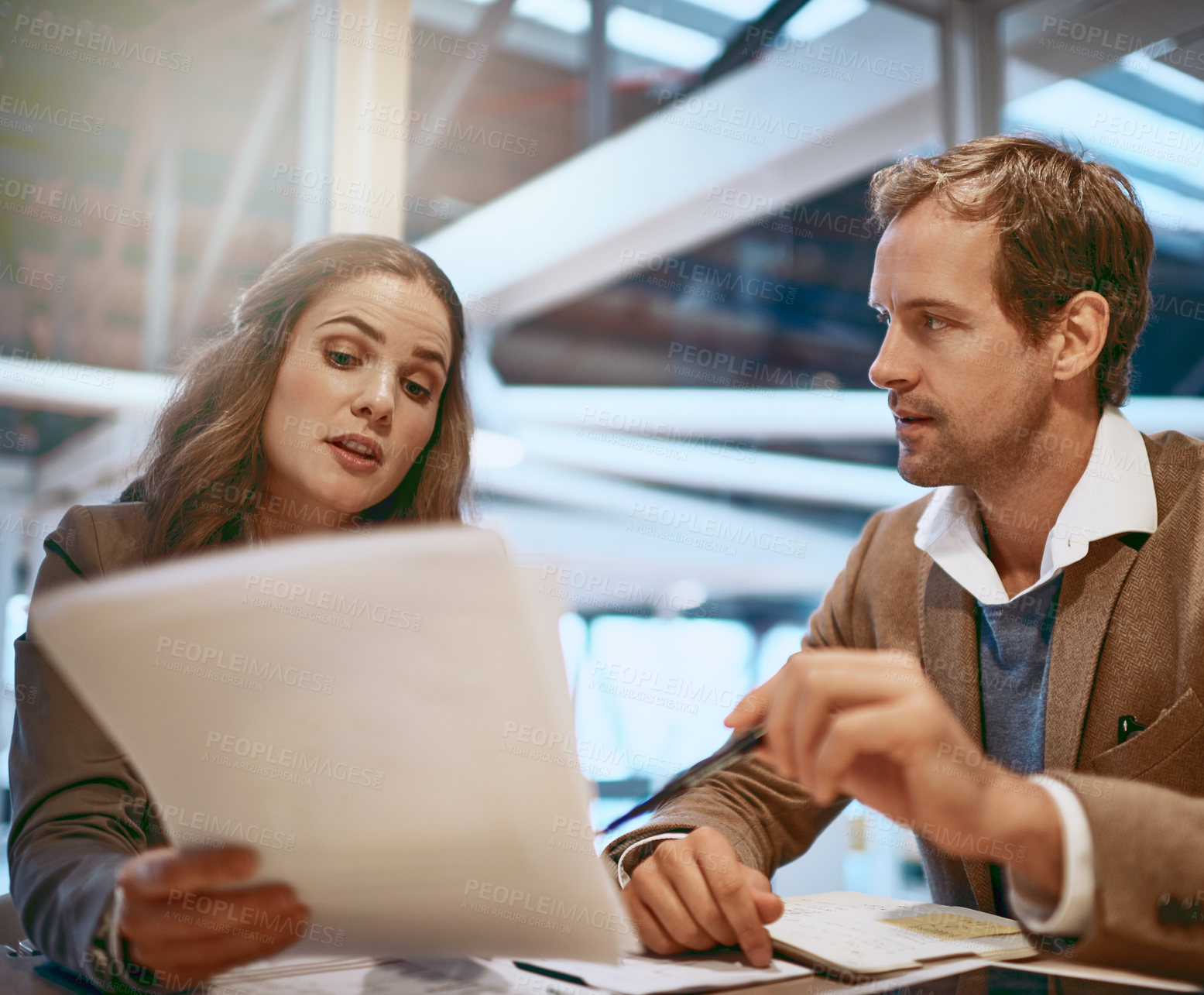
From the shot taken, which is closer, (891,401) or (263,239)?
(891,401)

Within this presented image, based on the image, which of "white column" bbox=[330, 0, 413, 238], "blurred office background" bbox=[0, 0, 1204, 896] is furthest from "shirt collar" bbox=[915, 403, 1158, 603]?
"white column" bbox=[330, 0, 413, 238]

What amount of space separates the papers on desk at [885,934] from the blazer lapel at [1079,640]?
0.27m

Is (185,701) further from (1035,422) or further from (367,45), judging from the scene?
(367,45)

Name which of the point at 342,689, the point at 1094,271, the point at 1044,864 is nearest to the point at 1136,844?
the point at 1044,864

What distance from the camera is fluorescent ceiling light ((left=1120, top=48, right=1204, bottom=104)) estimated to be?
2.48 m

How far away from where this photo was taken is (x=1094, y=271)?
4.77 feet

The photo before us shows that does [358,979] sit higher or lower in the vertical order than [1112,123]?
lower

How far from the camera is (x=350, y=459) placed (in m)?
1.18

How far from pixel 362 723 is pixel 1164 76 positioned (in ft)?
9.49

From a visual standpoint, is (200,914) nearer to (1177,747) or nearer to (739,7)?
(1177,747)

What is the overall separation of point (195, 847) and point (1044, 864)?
2.24 feet

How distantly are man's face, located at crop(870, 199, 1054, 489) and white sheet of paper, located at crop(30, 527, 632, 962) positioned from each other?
3.00ft

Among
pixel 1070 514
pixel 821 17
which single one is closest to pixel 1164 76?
pixel 821 17

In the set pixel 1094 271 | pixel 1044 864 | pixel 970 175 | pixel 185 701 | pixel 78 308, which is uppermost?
pixel 78 308
